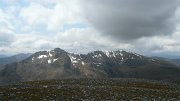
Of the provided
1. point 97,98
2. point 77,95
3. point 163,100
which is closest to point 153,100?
point 163,100

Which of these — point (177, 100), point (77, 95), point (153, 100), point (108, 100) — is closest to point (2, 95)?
point (77, 95)

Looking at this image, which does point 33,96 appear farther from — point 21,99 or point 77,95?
point 77,95

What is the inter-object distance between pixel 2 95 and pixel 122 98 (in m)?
17.2

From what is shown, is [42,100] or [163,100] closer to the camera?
[42,100]

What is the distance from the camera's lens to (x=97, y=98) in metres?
42.8

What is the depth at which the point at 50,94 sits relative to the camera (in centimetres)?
4538

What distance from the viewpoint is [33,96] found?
43062 mm

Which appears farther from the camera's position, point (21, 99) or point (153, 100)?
point (153, 100)

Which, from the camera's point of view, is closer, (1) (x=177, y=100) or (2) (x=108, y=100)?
(2) (x=108, y=100)

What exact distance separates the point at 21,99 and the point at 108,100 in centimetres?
1173

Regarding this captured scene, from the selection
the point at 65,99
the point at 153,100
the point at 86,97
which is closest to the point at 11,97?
the point at 65,99

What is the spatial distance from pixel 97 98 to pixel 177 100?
11825 mm

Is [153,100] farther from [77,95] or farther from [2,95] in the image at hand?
[2,95]

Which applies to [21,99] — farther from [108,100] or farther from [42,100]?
[108,100]
